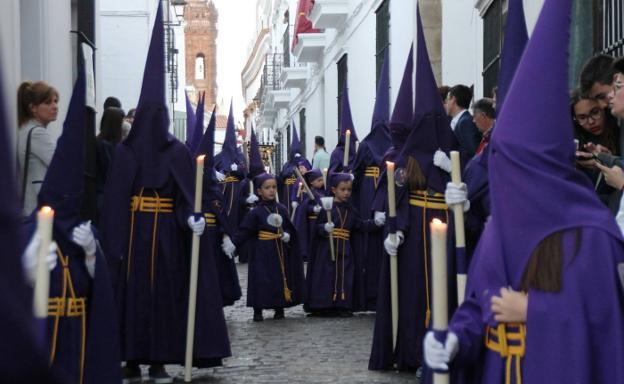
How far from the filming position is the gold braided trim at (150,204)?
316 inches

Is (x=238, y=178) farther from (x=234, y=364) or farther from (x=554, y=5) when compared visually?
(x=554, y=5)

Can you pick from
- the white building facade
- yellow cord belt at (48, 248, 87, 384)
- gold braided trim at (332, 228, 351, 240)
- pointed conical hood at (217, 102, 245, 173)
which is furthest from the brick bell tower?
yellow cord belt at (48, 248, 87, 384)

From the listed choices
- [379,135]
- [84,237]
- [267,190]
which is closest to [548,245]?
[84,237]

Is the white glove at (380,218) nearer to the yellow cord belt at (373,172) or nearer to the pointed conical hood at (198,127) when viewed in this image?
the pointed conical hood at (198,127)

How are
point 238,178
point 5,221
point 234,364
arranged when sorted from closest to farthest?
point 5,221
point 234,364
point 238,178

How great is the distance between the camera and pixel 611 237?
364cm

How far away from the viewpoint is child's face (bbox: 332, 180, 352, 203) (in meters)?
12.3

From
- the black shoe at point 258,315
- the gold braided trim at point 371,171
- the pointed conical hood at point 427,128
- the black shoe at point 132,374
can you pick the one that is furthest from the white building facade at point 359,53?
the black shoe at point 132,374

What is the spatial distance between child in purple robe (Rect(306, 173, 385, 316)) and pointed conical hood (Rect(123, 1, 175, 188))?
4429 millimetres

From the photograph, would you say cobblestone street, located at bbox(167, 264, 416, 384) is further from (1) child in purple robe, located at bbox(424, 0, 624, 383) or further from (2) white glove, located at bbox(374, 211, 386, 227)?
(1) child in purple robe, located at bbox(424, 0, 624, 383)

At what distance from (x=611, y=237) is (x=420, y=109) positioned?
4.16 meters

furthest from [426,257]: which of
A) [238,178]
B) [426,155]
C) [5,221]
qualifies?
[238,178]

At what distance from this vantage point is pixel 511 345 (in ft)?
12.6

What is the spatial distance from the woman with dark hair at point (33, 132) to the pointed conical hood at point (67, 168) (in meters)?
1.09
